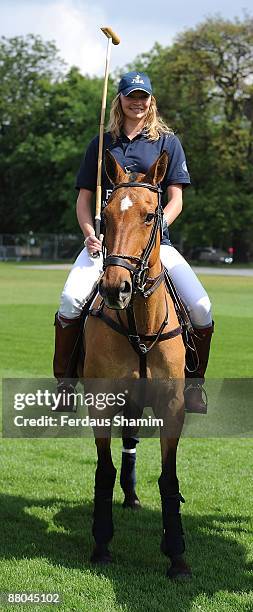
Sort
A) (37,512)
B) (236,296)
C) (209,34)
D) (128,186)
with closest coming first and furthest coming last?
(128,186), (37,512), (236,296), (209,34)

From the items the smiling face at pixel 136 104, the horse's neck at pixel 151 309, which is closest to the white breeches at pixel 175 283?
the horse's neck at pixel 151 309

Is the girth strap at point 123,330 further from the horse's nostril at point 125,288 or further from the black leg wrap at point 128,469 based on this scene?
the black leg wrap at point 128,469

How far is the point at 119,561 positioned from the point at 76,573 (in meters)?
0.39

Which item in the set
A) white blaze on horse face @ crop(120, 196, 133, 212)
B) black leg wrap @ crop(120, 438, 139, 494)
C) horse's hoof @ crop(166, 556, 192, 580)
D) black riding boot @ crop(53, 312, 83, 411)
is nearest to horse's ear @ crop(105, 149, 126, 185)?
white blaze on horse face @ crop(120, 196, 133, 212)

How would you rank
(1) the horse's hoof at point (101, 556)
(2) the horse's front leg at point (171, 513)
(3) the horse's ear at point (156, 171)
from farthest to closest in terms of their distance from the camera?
1. (1) the horse's hoof at point (101, 556)
2. (2) the horse's front leg at point (171, 513)
3. (3) the horse's ear at point (156, 171)

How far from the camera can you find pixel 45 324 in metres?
21.2

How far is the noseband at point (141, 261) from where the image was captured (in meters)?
4.62

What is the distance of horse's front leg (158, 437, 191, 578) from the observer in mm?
5511

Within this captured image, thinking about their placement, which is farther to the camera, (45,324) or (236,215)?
(236,215)

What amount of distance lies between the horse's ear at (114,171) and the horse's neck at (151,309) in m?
0.61

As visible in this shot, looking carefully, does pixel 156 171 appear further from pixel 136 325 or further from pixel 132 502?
pixel 132 502

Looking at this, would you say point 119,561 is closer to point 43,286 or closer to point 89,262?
point 89,262

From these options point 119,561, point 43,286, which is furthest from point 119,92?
point 43,286

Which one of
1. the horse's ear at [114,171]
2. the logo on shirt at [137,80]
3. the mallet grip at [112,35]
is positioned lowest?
the horse's ear at [114,171]
